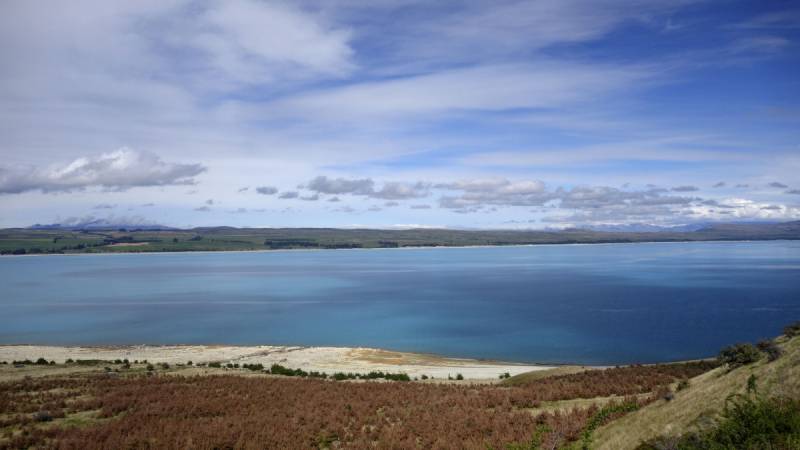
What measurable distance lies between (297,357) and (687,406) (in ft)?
109

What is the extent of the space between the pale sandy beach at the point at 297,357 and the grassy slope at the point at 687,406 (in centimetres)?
1751

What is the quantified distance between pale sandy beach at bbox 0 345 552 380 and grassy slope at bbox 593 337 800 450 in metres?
17.5

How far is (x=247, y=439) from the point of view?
1352 centimetres

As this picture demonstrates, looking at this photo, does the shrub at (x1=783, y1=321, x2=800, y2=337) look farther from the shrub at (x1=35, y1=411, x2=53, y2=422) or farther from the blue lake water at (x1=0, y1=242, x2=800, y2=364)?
the shrub at (x1=35, y1=411, x2=53, y2=422)

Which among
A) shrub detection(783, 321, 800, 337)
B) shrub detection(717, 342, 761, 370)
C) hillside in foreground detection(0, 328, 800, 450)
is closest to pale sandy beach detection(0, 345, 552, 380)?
hillside in foreground detection(0, 328, 800, 450)

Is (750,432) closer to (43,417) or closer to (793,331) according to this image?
(793,331)

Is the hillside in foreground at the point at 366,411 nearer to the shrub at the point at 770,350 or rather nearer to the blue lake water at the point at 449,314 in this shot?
the shrub at the point at 770,350

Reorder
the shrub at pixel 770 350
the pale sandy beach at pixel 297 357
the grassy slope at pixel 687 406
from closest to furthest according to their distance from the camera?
the grassy slope at pixel 687 406, the shrub at pixel 770 350, the pale sandy beach at pixel 297 357

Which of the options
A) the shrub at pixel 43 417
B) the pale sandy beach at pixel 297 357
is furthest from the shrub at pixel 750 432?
the pale sandy beach at pixel 297 357

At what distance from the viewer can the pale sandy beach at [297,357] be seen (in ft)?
114

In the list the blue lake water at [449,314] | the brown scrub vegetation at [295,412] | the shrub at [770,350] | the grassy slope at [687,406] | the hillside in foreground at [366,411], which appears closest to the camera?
the grassy slope at [687,406]

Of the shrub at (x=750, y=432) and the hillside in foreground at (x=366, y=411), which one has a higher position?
the shrub at (x=750, y=432)

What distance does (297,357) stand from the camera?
40750 mm

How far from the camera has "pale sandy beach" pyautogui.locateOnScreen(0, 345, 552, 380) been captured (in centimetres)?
3472
